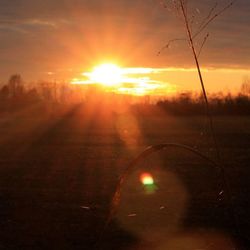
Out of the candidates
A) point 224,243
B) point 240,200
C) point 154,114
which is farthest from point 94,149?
point 154,114

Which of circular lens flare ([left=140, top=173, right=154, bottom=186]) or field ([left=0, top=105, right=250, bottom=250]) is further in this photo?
circular lens flare ([left=140, top=173, right=154, bottom=186])

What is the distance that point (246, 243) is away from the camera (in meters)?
6.25

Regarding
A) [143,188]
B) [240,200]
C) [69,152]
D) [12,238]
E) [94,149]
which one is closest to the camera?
[12,238]

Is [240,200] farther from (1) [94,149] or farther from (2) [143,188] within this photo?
(1) [94,149]

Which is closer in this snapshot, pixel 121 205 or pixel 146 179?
pixel 121 205

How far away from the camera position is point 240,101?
269 ft

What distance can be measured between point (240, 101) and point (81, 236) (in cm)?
7524

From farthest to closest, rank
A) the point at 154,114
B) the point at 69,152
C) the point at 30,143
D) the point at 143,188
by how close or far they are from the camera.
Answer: the point at 154,114
the point at 30,143
the point at 69,152
the point at 143,188

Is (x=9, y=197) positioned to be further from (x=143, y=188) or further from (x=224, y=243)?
(x=224, y=243)

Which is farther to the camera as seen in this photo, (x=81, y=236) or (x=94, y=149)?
(x=94, y=149)

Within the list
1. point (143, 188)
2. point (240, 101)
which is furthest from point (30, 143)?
point (240, 101)

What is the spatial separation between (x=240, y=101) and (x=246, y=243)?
7696cm

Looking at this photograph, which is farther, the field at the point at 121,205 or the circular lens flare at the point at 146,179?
the circular lens flare at the point at 146,179

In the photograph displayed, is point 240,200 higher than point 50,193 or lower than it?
lower
